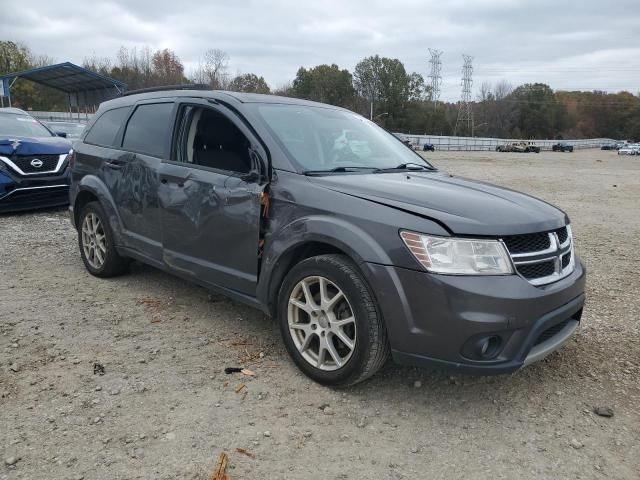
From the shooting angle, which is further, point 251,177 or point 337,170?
point 337,170

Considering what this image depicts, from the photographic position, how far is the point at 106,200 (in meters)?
4.88

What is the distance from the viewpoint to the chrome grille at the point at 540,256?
279 cm

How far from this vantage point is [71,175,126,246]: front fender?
188 inches

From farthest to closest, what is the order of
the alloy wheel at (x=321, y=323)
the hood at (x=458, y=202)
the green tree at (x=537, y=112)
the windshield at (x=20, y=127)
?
the green tree at (x=537, y=112), the windshield at (x=20, y=127), the alloy wheel at (x=321, y=323), the hood at (x=458, y=202)

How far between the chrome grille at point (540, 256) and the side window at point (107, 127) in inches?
149

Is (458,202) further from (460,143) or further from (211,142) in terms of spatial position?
(460,143)

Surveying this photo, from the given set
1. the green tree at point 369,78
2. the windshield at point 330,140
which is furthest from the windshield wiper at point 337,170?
the green tree at point 369,78

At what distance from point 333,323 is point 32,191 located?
6.96 metres

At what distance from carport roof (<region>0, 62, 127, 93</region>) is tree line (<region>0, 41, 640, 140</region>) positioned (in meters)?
25.9

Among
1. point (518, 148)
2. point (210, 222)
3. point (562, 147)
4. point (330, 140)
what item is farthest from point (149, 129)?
point (562, 147)

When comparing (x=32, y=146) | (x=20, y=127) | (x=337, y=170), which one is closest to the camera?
(x=337, y=170)

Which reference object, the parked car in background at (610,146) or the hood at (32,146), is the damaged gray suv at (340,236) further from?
the parked car in background at (610,146)

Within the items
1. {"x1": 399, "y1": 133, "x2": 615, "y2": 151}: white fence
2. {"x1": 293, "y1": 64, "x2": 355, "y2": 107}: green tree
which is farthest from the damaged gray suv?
{"x1": 293, "y1": 64, "x2": 355, "y2": 107}: green tree

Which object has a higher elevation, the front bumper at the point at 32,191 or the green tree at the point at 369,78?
the green tree at the point at 369,78
